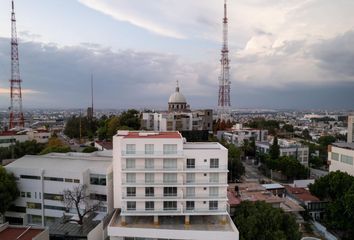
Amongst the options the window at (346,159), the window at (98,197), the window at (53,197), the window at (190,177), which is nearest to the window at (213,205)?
the window at (190,177)

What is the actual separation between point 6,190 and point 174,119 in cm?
3733

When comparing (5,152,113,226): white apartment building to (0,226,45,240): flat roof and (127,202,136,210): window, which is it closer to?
(127,202,136,210): window

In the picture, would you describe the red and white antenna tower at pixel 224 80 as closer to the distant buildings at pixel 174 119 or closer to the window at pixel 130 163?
the distant buildings at pixel 174 119

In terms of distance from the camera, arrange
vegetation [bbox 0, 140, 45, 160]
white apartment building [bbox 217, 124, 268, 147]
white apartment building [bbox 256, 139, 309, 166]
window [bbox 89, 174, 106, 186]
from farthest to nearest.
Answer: white apartment building [bbox 217, 124, 268, 147] < white apartment building [bbox 256, 139, 309, 166] < vegetation [bbox 0, 140, 45, 160] < window [bbox 89, 174, 106, 186]

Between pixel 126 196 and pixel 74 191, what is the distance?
18.6ft

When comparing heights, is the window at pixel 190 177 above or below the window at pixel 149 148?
below

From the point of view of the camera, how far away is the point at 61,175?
2600 cm

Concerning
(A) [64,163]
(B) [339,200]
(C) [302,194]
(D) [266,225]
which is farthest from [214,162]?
(C) [302,194]

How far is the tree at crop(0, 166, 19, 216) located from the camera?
972 inches

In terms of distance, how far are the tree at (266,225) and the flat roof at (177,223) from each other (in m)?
1.09

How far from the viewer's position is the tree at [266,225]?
20875mm

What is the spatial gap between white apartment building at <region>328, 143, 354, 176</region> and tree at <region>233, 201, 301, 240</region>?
1784 centimetres

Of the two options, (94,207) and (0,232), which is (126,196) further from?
(0,232)

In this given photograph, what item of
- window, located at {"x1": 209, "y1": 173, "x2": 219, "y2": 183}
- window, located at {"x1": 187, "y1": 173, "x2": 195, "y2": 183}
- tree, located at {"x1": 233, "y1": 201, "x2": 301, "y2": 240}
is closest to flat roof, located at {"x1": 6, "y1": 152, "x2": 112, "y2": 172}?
window, located at {"x1": 187, "y1": 173, "x2": 195, "y2": 183}
